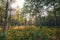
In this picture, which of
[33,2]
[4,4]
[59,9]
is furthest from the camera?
[4,4]

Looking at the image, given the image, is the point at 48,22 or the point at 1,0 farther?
the point at 48,22

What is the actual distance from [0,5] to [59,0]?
11112 mm

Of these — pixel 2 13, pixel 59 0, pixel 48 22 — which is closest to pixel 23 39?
pixel 59 0

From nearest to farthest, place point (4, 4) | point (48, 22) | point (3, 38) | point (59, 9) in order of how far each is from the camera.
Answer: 1. point (3, 38)
2. point (59, 9)
3. point (4, 4)
4. point (48, 22)

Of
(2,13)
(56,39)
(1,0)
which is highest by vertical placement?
(1,0)

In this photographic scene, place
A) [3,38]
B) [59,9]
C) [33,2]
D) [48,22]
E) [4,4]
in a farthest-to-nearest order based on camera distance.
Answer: [48,22] < [4,4] < [33,2] < [59,9] < [3,38]

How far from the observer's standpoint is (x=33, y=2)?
36.6ft

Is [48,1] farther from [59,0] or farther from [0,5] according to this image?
[0,5]

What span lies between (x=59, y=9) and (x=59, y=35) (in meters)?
2.17

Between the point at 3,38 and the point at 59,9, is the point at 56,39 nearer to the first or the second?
the point at 59,9

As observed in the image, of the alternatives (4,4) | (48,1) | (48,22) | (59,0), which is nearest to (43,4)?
(48,1)

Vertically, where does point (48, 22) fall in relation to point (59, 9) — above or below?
below

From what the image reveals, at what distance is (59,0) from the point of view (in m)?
9.55

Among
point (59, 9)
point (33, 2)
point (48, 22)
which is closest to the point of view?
point (59, 9)
